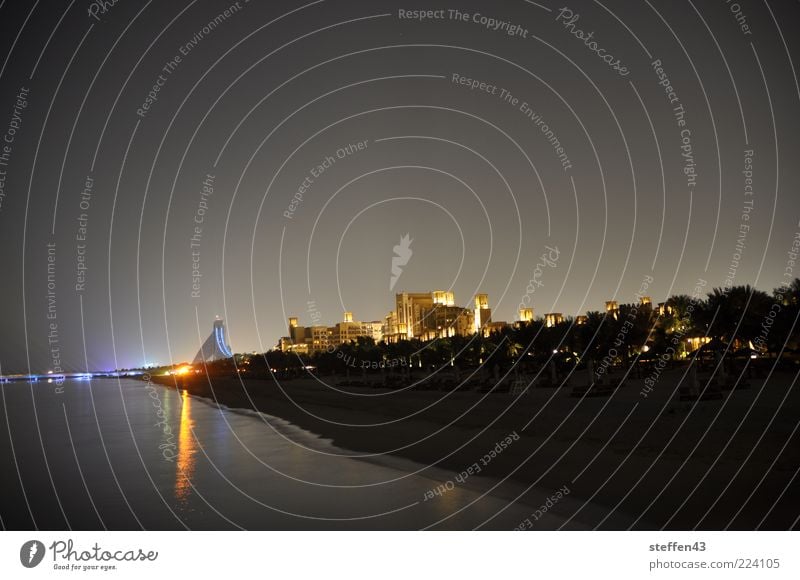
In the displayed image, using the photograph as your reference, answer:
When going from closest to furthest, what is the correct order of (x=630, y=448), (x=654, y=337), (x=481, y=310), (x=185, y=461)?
(x=630, y=448)
(x=185, y=461)
(x=654, y=337)
(x=481, y=310)

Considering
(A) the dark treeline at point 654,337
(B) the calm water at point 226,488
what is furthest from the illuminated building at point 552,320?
(B) the calm water at point 226,488

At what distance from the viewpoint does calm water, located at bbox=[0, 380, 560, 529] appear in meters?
18.4

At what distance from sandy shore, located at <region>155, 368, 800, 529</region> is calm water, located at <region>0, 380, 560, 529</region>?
175 cm

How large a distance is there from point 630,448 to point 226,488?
14035 mm

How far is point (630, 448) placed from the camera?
20.5 meters

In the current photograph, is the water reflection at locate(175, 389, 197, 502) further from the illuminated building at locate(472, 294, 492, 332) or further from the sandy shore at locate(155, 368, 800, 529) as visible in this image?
the illuminated building at locate(472, 294, 492, 332)

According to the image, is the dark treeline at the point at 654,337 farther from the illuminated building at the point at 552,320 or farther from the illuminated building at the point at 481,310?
the illuminated building at the point at 481,310

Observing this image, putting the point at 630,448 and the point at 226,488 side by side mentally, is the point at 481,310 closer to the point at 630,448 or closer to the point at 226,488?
the point at 226,488

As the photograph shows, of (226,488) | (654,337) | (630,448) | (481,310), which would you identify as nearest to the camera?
(630,448)

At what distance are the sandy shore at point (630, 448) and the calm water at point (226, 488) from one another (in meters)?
1.75

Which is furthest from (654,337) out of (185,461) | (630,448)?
(185,461)

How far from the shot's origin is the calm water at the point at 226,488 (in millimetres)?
18438
